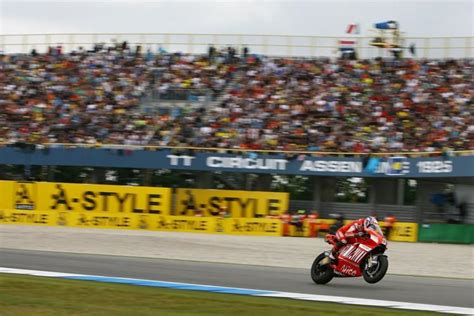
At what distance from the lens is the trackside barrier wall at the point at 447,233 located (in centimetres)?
2583

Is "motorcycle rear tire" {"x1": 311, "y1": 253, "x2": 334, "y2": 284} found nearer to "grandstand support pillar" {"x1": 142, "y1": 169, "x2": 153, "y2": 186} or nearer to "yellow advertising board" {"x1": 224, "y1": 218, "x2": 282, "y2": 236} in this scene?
"yellow advertising board" {"x1": 224, "y1": 218, "x2": 282, "y2": 236}

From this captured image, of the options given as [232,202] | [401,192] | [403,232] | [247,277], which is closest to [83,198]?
[232,202]

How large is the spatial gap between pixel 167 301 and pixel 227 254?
8.74m

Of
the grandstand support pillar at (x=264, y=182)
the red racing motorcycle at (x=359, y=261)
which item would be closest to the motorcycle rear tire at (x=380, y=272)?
the red racing motorcycle at (x=359, y=261)

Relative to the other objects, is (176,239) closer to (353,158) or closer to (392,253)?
(392,253)

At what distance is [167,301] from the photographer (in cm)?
953

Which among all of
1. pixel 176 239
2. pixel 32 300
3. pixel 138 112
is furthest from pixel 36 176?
pixel 32 300

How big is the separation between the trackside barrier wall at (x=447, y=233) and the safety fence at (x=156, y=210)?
0.38 m

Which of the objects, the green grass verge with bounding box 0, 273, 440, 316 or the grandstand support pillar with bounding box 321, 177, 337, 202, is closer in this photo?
the green grass verge with bounding box 0, 273, 440, 316

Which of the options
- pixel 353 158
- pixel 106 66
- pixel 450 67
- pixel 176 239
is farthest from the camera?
pixel 106 66

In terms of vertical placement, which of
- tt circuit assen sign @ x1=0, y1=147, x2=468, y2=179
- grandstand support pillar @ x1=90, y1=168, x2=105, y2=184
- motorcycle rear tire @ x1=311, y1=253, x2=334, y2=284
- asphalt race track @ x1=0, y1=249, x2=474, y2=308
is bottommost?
asphalt race track @ x1=0, y1=249, x2=474, y2=308

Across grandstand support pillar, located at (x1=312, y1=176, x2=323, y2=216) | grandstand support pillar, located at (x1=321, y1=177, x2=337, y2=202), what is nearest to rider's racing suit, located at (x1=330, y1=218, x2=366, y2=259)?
grandstand support pillar, located at (x1=312, y1=176, x2=323, y2=216)

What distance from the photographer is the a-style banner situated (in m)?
29.4

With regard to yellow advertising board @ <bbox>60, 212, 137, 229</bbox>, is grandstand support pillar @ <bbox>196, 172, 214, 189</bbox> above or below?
above
